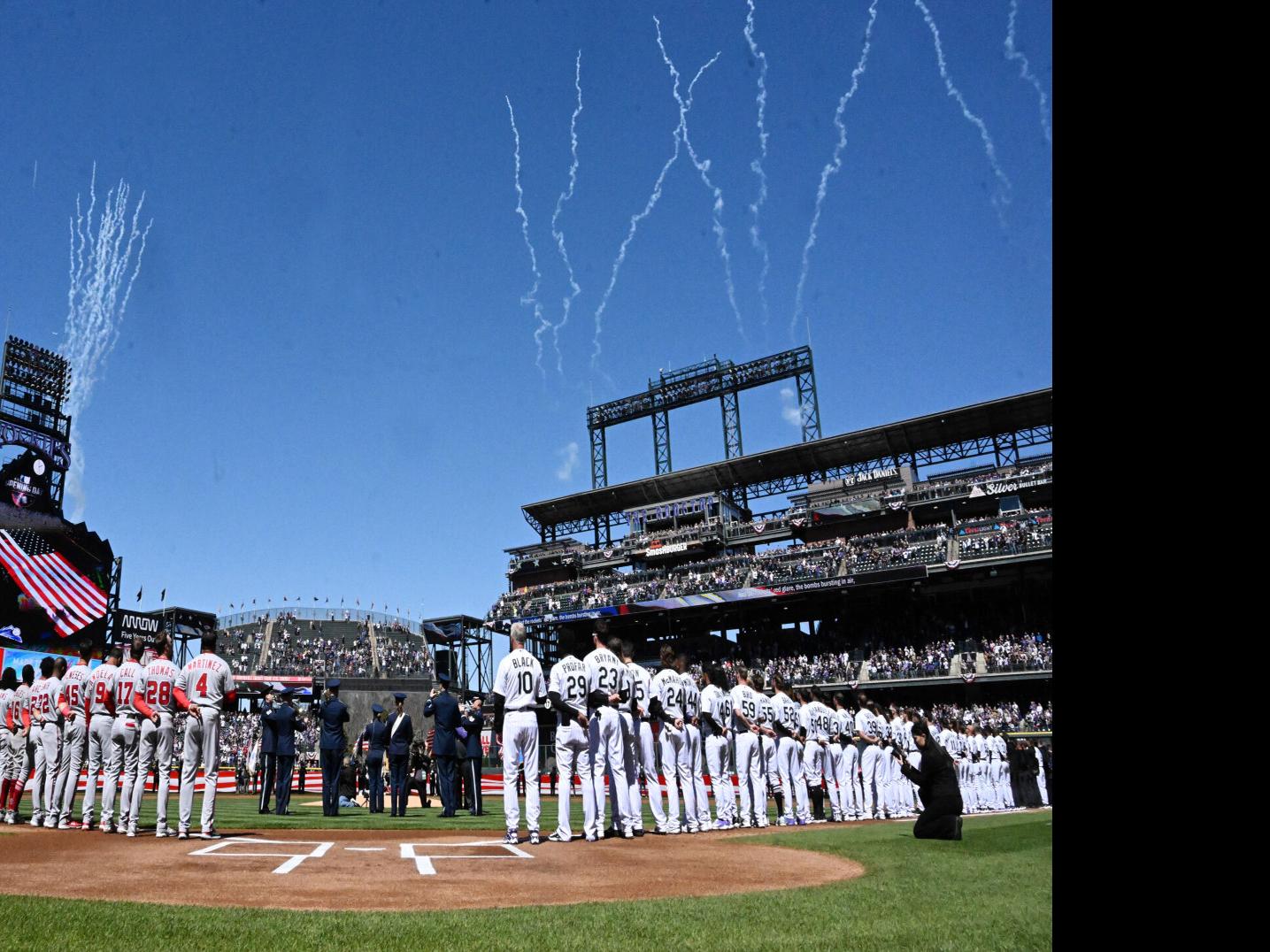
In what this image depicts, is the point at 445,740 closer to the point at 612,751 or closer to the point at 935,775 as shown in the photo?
the point at 612,751

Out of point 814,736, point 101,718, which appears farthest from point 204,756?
point 814,736

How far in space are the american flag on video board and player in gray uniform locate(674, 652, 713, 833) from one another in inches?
1332

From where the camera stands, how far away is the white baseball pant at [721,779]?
14.9 meters

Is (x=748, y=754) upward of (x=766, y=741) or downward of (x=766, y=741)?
downward

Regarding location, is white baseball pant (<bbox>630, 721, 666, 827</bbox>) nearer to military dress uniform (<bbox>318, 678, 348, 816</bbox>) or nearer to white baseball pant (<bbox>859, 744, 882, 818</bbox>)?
military dress uniform (<bbox>318, 678, 348, 816</bbox>)

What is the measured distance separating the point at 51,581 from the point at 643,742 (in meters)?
34.6

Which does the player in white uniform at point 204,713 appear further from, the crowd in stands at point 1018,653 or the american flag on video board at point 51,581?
the crowd in stands at point 1018,653

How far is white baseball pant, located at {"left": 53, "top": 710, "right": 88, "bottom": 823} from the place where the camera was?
43.0ft

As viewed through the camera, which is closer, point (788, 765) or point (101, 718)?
point (101, 718)

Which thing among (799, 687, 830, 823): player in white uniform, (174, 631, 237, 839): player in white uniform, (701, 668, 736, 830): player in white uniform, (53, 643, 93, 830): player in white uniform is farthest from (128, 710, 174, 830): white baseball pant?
(799, 687, 830, 823): player in white uniform

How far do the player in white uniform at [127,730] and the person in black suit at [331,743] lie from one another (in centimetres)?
487

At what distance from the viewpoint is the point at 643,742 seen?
13.3 metres
